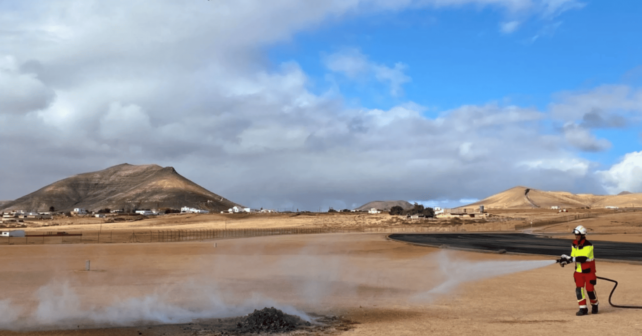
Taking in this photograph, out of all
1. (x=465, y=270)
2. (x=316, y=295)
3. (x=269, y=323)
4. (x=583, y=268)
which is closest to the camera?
(x=269, y=323)

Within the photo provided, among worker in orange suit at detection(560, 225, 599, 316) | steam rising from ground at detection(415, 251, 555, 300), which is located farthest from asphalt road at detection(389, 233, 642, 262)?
worker in orange suit at detection(560, 225, 599, 316)

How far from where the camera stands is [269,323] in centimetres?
1411

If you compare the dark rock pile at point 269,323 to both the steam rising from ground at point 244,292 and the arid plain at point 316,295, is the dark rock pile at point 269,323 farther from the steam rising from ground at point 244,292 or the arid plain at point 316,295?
the steam rising from ground at point 244,292

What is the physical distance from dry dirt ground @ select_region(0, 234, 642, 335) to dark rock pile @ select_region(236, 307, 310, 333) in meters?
0.79

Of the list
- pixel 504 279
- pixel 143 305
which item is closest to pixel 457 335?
pixel 143 305

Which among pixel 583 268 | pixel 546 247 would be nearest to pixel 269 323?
pixel 583 268

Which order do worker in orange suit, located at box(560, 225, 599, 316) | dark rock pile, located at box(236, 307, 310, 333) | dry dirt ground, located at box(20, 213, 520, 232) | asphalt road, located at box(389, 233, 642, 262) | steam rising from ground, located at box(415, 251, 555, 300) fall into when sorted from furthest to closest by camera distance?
dry dirt ground, located at box(20, 213, 520, 232), asphalt road, located at box(389, 233, 642, 262), steam rising from ground, located at box(415, 251, 555, 300), worker in orange suit, located at box(560, 225, 599, 316), dark rock pile, located at box(236, 307, 310, 333)

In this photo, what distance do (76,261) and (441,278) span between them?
2788cm

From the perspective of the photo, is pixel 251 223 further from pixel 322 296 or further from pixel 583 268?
pixel 583 268

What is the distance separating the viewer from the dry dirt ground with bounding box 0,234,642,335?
565 inches

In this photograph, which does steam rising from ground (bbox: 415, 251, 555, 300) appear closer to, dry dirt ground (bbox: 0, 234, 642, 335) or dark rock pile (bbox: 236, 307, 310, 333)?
dry dirt ground (bbox: 0, 234, 642, 335)

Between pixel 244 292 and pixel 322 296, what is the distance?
11.5ft

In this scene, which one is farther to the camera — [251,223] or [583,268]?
[251,223]

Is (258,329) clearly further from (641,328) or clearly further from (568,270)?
(568,270)
